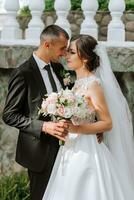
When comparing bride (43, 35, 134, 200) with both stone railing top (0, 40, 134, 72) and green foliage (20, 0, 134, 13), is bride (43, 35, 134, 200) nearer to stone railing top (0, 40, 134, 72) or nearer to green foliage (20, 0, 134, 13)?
stone railing top (0, 40, 134, 72)

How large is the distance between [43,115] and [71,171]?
1.38 feet

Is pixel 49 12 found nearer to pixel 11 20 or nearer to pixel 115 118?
pixel 11 20

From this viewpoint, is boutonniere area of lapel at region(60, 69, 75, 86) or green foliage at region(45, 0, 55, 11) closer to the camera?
boutonniere area of lapel at region(60, 69, 75, 86)

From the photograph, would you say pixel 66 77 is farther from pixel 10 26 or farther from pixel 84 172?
pixel 10 26

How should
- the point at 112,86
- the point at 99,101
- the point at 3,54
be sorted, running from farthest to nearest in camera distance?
the point at 3,54
the point at 112,86
the point at 99,101

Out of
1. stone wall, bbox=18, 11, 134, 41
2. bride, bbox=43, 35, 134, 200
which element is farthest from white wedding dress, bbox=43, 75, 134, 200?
stone wall, bbox=18, 11, 134, 41

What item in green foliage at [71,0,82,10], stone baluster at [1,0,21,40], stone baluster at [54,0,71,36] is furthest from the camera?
green foliage at [71,0,82,10]

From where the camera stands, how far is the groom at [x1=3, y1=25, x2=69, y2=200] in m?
4.32

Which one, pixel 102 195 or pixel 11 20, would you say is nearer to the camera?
pixel 102 195

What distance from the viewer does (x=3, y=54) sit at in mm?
5422

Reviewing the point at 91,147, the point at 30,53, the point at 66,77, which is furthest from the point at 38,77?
the point at 30,53

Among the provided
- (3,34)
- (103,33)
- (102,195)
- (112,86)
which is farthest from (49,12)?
(102,195)

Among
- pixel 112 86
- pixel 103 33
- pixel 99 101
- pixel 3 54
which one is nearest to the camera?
pixel 99 101

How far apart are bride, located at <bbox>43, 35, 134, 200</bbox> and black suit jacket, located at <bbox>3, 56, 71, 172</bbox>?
0.10 m
